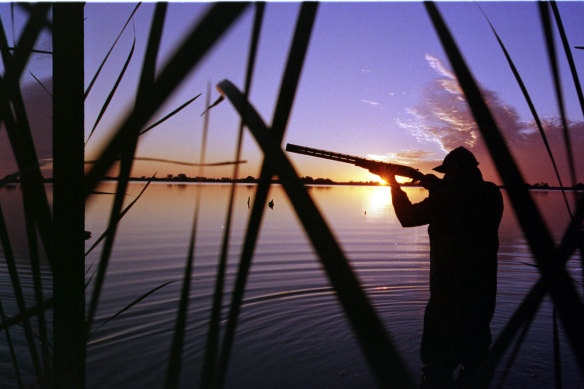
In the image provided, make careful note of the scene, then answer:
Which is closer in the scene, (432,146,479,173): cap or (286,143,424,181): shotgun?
(432,146,479,173): cap

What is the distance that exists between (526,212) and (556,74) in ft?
1.52

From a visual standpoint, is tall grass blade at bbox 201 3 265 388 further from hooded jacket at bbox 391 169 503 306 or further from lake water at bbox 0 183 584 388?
hooded jacket at bbox 391 169 503 306

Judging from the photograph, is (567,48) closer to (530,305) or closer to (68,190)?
(530,305)

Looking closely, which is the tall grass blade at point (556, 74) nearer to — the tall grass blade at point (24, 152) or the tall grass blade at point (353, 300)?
the tall grass blade at point (353, 300)

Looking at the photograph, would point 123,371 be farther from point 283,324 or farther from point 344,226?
point 344,226

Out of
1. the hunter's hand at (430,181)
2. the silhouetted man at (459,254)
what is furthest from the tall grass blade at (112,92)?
the hunter's hand at (430,181)

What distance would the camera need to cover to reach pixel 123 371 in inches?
237

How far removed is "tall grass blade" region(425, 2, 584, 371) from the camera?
54cm

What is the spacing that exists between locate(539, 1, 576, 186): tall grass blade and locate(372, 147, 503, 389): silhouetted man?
328cm

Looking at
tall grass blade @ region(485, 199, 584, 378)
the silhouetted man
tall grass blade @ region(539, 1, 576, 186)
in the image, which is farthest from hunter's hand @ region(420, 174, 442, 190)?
tall grass blade @ region(485, 199, 584, 378)

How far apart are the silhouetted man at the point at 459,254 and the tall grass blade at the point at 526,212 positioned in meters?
3.75

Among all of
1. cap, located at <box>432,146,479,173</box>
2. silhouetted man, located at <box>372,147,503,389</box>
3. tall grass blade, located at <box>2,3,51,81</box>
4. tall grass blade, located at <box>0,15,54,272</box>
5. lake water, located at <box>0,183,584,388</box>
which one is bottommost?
lake water, located at <box>0,183,584,388</box>

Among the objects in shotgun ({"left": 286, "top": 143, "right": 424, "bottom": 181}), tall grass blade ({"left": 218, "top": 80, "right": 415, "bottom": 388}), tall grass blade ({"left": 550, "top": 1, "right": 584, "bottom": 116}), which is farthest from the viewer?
shotgun ({"left": 286, "top": 143, "right": 424, "bottom": 181})

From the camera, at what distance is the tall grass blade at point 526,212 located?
21.4 inches
